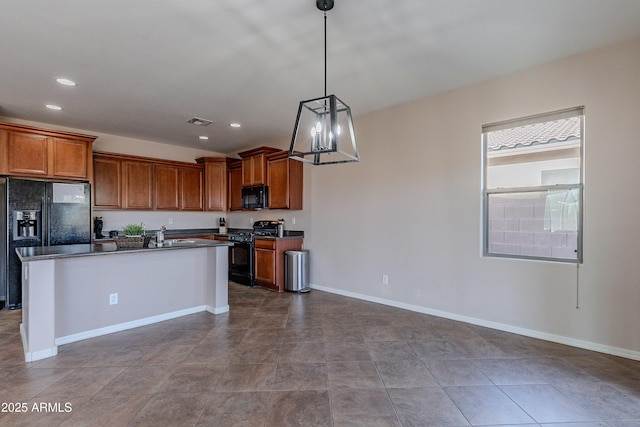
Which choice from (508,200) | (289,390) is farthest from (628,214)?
(289,390)

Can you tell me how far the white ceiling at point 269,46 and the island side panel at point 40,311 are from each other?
192 centimetres

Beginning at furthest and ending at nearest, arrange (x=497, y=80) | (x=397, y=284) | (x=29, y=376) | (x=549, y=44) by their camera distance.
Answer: (x=397, y=284)
(x=497, y=80)
(x=549, y=44)
(x=29, y=376)

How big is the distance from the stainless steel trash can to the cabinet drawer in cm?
27

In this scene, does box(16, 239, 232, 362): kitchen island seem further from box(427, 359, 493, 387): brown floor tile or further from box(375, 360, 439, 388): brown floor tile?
box(427, 359, 493, 387): brown floor tile

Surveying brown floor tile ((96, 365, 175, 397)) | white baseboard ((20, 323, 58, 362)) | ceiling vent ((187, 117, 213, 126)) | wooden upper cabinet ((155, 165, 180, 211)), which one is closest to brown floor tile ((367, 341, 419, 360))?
brown floor tile ((96, 365, 175, 397))

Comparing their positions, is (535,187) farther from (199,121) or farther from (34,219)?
(34,219)

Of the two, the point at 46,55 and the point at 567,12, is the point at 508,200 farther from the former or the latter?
the point at 46,55

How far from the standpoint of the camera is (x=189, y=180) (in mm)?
6312

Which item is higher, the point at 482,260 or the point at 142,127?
the point at 142,127

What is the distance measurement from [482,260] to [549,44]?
7.03 ft

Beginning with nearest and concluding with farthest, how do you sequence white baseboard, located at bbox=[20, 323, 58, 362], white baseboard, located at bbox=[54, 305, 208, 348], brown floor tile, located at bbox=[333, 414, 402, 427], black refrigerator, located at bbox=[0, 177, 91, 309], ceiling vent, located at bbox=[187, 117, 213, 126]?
1. brown floor tile, located at bbox=[333, 414, 402, 427]
2. white baseboard, located at bbox=[20, 323, 58, 362]
3. white baseboard, located at bbox=[54, 305, 208, 348]
4. black refrigerator, located at bbox=[0, 177, 91, 309]
5. ceiling vent, located at bbox=[187, 117, 213, 126]

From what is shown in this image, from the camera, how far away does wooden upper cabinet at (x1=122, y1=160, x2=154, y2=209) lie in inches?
216

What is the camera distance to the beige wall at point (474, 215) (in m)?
2.71

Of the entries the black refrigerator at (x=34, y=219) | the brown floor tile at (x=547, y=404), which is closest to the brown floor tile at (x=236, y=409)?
the brown floor tile at (x=547, y=404)
